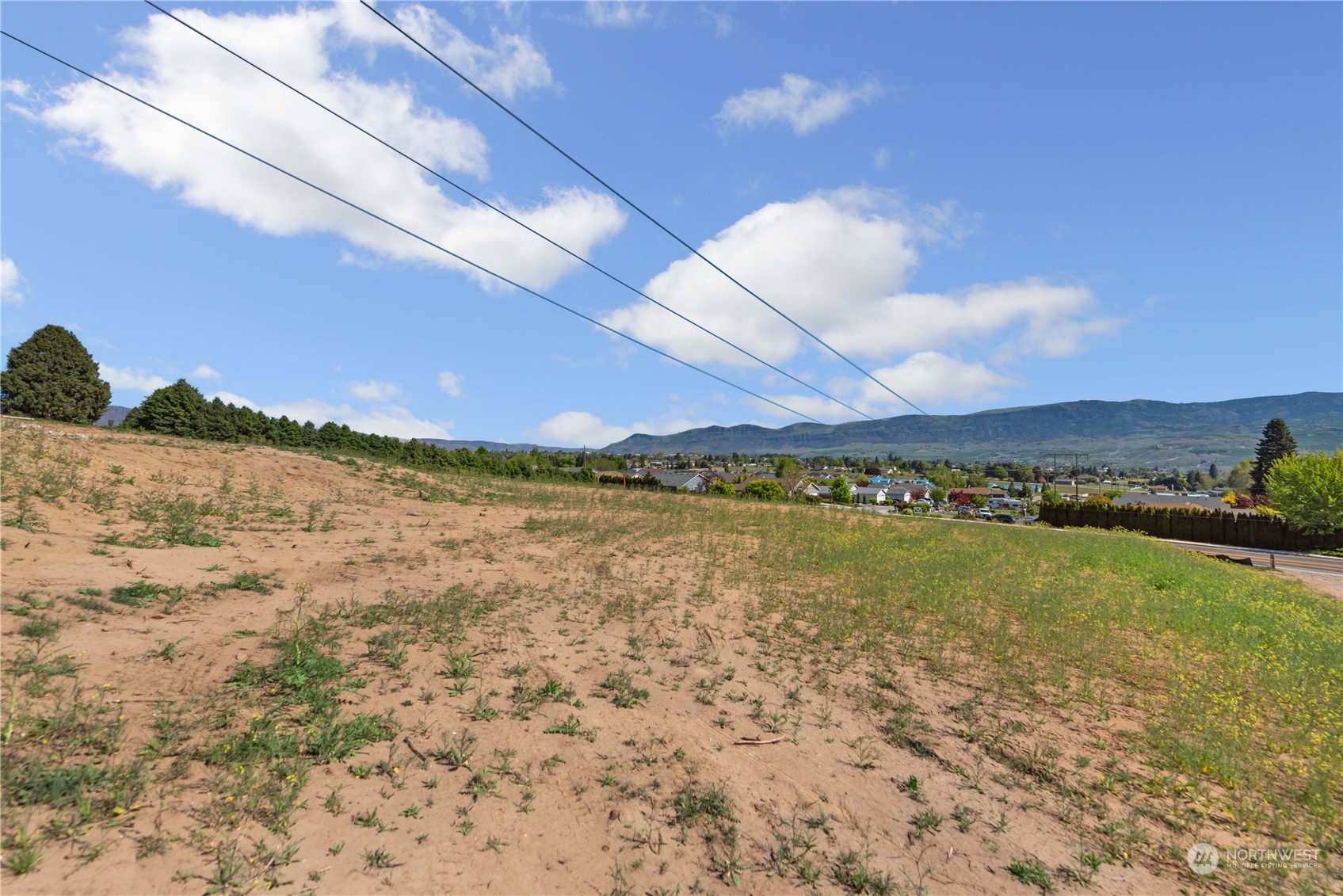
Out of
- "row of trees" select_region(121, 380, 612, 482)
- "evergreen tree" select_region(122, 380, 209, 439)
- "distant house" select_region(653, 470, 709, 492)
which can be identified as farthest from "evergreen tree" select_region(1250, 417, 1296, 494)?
A: "evergreen tree" select_region(122, 380, 209, 439)

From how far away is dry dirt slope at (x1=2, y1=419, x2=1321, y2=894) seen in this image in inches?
165

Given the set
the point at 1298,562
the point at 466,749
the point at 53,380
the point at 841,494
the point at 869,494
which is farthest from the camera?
the point at 869,494

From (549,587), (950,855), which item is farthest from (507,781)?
(549,587)

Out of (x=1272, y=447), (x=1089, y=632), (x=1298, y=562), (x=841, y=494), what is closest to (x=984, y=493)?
(x=1272, y=447)

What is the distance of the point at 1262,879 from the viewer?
4.89 metres

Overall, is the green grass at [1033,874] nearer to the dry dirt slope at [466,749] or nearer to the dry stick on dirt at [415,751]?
the dry dirt slope at [466,749]

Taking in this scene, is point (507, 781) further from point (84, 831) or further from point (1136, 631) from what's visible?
point (1136, 631)

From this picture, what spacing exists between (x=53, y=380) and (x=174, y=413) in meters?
7.05

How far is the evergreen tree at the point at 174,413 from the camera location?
4102cm

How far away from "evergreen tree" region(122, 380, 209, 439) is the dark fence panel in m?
79.6

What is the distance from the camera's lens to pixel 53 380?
34.6 metres

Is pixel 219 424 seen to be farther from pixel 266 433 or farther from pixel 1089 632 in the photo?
pixel 1089 632

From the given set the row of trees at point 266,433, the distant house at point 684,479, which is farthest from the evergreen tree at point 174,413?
the distant house at point 684,479

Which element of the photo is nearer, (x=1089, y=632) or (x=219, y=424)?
(x=1089, y=632)
